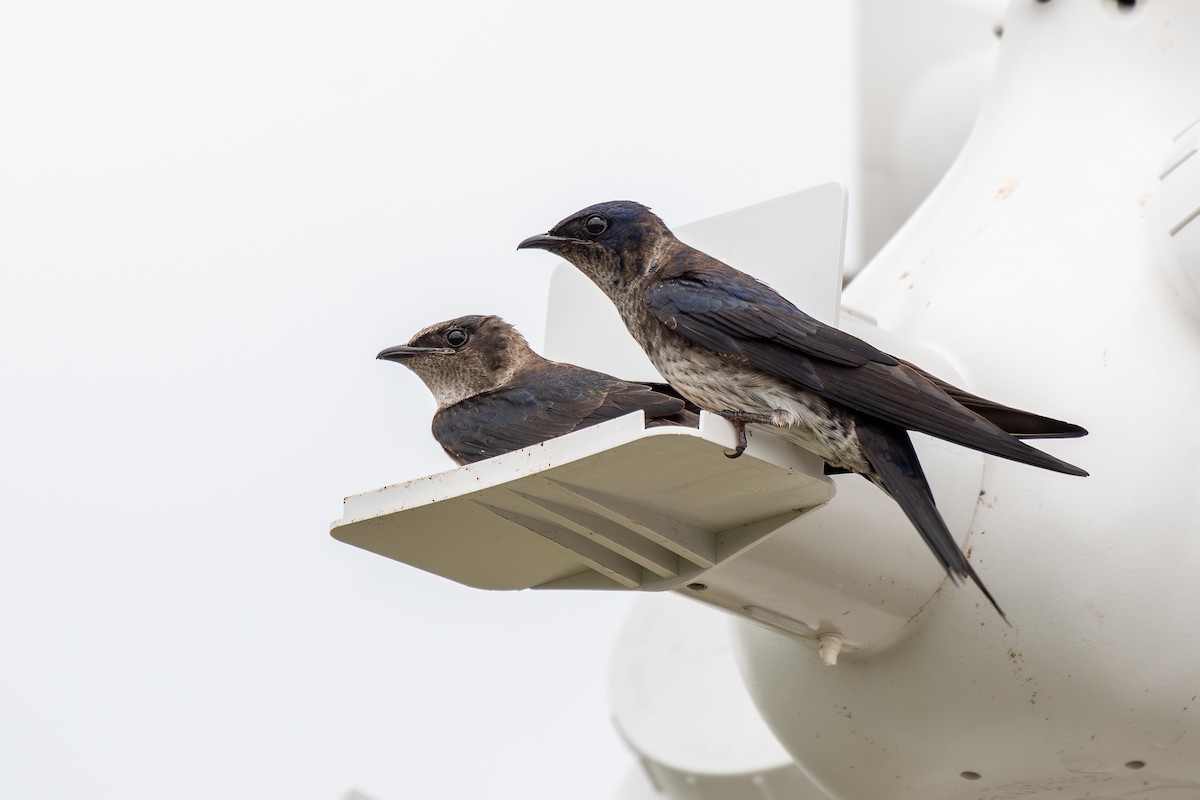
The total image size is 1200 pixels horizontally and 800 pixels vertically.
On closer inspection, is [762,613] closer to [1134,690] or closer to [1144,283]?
[1134,690]

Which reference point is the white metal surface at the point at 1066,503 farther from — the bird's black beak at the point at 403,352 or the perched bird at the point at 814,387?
the bird's black beak at the point at 403,352

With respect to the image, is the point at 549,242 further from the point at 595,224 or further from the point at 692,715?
the point at 692,715

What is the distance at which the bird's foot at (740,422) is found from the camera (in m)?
2.54

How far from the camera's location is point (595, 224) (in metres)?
3.16

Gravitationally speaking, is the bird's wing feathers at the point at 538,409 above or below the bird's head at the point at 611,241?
below

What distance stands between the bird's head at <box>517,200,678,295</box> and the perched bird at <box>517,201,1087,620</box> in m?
0.15

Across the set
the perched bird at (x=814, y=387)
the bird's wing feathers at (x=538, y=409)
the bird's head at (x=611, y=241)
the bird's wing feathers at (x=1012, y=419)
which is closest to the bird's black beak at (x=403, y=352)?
the bird's wing feathers at (x=538, y=409)

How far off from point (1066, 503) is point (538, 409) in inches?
38.8

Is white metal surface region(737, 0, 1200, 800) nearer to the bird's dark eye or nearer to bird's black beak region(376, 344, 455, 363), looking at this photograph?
the bird's dark eye

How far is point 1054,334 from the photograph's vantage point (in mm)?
3305

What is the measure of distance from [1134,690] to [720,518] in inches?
36.5

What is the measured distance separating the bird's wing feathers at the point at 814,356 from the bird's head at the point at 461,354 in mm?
650

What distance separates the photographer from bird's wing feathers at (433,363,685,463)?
118 inches

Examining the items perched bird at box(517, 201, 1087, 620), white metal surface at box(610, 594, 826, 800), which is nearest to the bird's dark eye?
perched bird at box(517, 201, 1087, 620)
